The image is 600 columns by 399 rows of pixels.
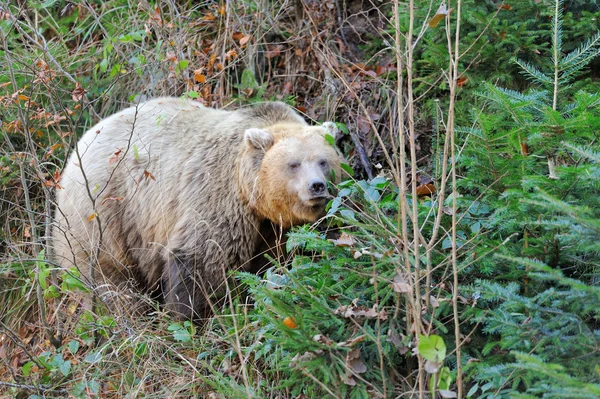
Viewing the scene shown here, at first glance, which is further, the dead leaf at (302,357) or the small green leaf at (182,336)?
the small green leaf at (182,336)

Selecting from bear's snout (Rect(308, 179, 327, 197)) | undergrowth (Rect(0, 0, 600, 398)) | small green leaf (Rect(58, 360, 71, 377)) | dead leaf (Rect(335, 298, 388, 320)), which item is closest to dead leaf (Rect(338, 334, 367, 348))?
undergrowth (Rect(0, 0, 600, 398))

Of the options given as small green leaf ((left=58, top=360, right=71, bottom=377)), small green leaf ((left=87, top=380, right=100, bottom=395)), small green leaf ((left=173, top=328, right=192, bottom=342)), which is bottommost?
small green leaf ((left=87, top=380, right=100, bottom=395))

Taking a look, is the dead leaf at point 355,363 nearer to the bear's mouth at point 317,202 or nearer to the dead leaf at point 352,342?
the dead leaf at point 352,342

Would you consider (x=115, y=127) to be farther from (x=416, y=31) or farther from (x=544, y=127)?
(x=544, y=127)

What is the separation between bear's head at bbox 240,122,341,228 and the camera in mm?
5883

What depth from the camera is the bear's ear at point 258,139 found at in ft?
19.9

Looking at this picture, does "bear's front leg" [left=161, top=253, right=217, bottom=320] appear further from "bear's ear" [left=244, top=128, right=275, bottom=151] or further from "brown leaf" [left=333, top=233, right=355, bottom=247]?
A: "brown leaf" [left=333, top=233, right=355, bottom=247]

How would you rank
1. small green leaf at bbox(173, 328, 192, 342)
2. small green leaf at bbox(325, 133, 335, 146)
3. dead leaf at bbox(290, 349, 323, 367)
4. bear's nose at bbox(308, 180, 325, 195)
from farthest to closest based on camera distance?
1. small green leaf at bbox(325, 133, 335, 146)
2. bear's nose at bbox(308, 180, 325, 195)
3. small green leaf at bbox(173, 328, 192, 342)
4. dead leaf at bbox(290, 349, 323, 367)

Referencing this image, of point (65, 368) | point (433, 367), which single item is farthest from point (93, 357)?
point (433, 367)

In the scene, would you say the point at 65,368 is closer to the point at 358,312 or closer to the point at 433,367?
the point at 358,312

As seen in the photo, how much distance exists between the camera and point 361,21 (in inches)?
327

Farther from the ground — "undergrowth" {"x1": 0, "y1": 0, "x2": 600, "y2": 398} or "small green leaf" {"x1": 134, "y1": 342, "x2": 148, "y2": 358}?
"undergrowth" {"x1": 0, "y1": 0, "x2": 600, "y2": 398}

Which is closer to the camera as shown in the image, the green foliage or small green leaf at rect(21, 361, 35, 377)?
the green foliage

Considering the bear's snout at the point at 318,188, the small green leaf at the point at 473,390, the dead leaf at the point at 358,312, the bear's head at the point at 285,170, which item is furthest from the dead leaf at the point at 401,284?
the bear's head at the point at 285,170
